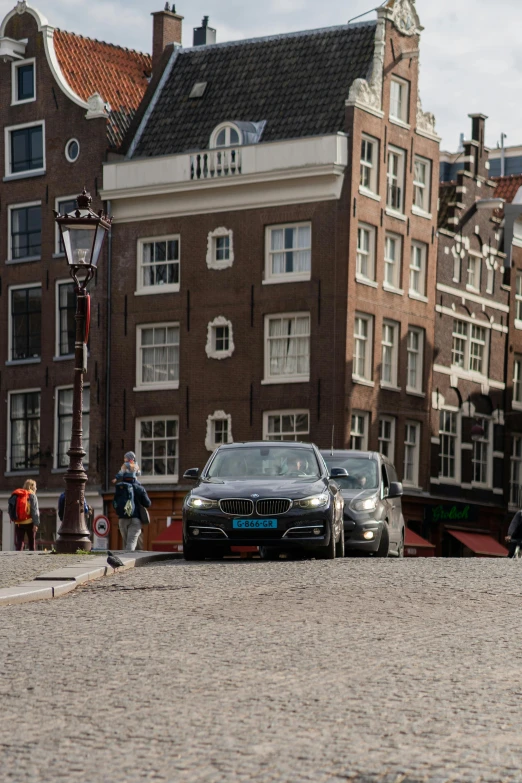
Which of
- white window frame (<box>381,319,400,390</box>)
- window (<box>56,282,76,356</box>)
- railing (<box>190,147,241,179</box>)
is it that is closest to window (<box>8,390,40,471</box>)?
window (<box>56,282,76,356</box>)

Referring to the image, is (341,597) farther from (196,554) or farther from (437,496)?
(437,496)

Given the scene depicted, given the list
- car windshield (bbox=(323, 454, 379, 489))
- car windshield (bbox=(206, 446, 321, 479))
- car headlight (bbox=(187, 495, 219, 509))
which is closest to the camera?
car headlight (bbox=(187, 495, 219, 509))

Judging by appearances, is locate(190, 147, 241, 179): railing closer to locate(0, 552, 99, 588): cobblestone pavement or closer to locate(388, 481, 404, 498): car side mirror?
locate(388, 481, 404, 498): car side mirror

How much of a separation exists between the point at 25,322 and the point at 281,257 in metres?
9.18

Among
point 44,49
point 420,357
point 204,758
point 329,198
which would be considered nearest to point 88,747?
point 204,758

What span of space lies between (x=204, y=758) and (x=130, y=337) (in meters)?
44.2

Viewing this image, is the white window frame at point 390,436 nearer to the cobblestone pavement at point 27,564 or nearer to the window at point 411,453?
the window at point 411,453

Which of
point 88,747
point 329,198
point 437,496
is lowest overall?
point 437,496

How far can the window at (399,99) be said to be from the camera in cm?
5069

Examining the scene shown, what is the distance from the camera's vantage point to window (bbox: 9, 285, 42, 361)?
53250mm

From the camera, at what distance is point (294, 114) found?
49719mm

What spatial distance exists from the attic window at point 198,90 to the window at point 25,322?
7.56 m

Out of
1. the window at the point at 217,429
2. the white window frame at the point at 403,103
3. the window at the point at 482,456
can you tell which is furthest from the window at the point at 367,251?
the window at the point at 482,456

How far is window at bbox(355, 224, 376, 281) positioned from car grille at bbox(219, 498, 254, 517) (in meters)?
28.6
